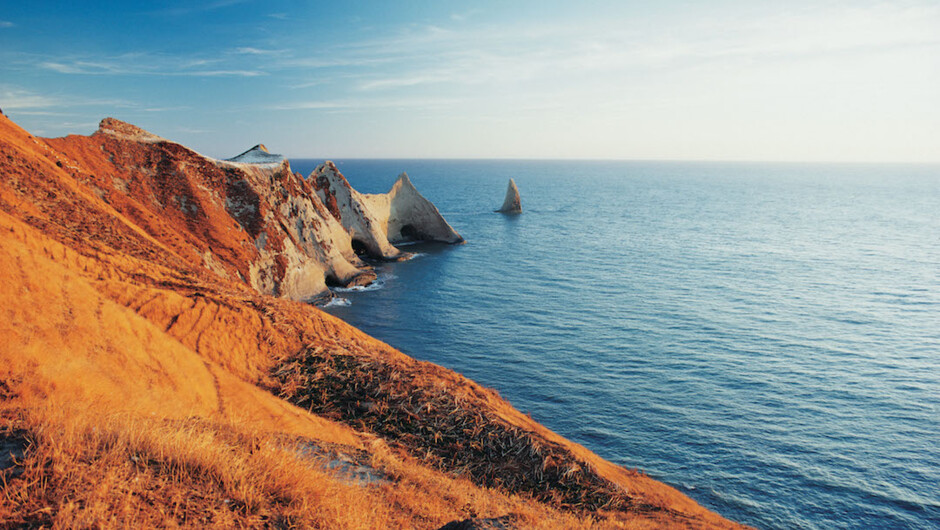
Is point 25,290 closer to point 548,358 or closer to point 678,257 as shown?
point 548,358

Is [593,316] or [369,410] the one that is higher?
[369,410]

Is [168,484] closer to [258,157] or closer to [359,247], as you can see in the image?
[258,157]

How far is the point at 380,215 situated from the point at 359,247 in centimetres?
649

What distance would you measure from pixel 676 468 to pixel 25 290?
1995 cm

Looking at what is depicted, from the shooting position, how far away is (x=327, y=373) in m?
13.7

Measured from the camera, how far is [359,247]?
54.1m

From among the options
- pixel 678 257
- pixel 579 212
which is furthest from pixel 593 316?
pixel 579 212

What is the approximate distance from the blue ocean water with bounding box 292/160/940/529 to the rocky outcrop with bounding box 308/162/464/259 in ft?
13.3

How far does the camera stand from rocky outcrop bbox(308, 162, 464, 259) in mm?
51938

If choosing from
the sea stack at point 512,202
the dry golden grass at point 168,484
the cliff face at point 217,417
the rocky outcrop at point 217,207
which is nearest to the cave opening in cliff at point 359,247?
the rocky outcrop at point 217,207

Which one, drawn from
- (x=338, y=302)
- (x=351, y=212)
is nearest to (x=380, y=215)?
(x=351, y=212)

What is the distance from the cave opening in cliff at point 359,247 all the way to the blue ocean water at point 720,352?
5.00 metres

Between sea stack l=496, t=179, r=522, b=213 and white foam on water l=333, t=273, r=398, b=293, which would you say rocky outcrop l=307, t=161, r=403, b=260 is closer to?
white foam on water l=333, t=273, r=398, b=293

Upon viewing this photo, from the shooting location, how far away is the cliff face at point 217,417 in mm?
5305
